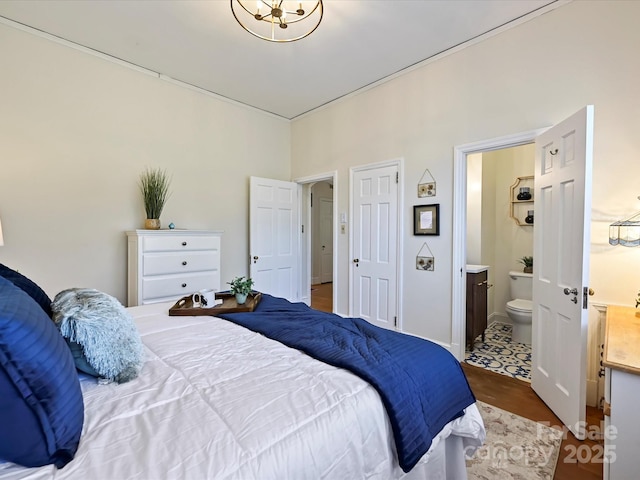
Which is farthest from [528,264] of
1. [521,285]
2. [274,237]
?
[274,237]

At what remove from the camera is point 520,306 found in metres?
3.32

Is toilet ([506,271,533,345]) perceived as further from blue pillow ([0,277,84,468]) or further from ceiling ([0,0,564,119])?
blue pillow ([0,277,84,468])

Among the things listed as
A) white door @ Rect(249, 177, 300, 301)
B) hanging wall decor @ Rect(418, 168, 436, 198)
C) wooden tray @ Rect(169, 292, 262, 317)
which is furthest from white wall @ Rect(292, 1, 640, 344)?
wooden tray @ Rect(169, 292, 262, 317)

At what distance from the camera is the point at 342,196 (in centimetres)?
400

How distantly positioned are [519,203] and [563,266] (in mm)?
2254

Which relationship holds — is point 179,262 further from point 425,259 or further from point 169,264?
point 425,259

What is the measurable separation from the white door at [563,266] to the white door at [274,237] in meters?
3.04

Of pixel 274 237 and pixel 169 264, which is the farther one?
pixel 274 237

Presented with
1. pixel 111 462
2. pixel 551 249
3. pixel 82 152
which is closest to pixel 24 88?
pixel 82 152

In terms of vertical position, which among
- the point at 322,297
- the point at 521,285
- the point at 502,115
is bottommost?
the point at 322,297

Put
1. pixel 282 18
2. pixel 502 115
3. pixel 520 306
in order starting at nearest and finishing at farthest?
pixel 282 18, pixel 502 115, pixel 520 306

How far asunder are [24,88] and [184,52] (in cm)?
141

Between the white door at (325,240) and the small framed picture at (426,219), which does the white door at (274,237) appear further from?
the white door at (325,240)

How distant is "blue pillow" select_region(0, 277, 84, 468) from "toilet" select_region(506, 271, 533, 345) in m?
3.73
